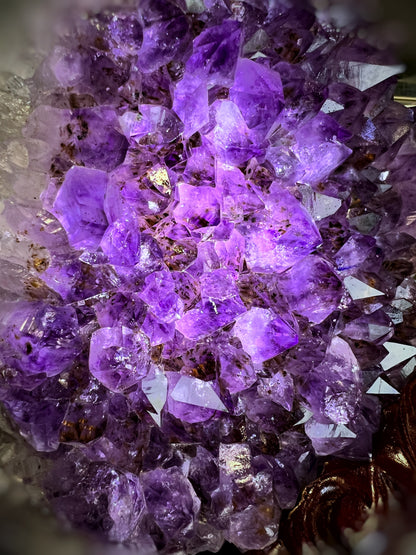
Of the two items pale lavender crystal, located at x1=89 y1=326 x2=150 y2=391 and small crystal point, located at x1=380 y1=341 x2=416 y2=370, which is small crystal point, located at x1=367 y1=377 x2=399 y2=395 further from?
pale lavender crystal, located at x1=89 y1=326 x2=150 y2=391

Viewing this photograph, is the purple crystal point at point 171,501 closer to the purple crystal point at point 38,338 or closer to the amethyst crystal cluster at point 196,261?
the amethyst crystal cluster at point 196,261

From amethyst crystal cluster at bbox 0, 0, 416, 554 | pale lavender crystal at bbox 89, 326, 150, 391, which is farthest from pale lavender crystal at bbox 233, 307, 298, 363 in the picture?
pale lavender crystal at bbox 89, 326, 150, 391

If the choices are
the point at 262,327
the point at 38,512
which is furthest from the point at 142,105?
the point at 38,512

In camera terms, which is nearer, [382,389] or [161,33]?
[161,33]

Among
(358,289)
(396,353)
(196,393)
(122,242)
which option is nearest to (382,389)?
(396,353)

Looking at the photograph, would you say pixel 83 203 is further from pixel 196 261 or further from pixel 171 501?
pixel 171 501

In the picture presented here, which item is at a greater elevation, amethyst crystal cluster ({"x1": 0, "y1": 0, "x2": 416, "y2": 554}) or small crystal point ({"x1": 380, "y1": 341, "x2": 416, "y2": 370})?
amethyst crystal cluster ({"x1": 0, "y1": 0, "x2": 416, "y2": 554})

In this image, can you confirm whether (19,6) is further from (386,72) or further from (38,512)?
(38,512)

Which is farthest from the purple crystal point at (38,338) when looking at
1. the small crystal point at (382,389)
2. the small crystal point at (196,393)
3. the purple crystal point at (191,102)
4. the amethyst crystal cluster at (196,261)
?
the small crystal point at (382,389)
